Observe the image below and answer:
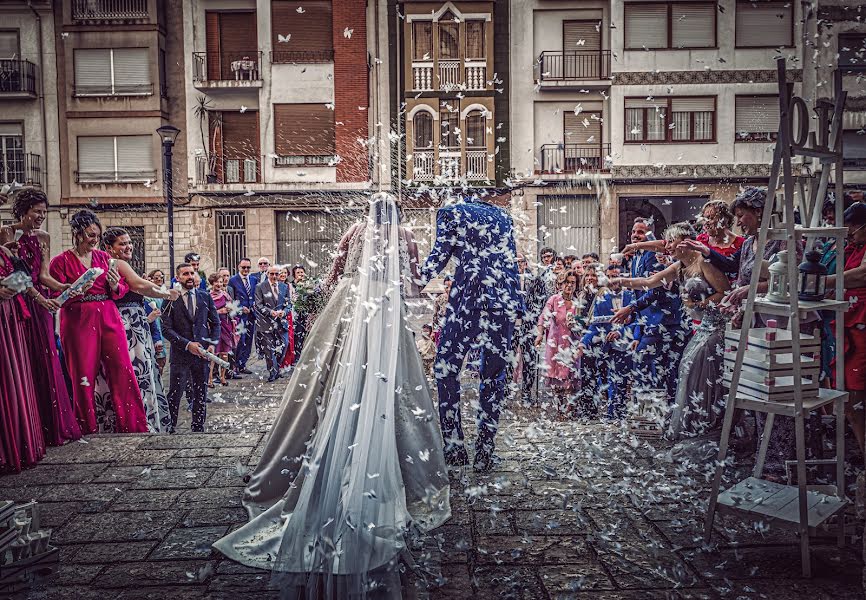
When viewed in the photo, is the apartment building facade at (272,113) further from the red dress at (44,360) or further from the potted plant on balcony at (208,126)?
the red dress at (44,360)

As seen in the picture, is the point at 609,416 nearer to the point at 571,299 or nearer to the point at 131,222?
the point at 571,299

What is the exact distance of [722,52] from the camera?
56.6 feet

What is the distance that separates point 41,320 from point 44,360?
285 millimetres

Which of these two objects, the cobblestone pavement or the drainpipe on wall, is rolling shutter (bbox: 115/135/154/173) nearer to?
the drainpipe on wall

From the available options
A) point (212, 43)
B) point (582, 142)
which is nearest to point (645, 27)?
point (582, 142)

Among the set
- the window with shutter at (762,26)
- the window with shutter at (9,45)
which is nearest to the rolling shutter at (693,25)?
the window with shutter at (762,26)

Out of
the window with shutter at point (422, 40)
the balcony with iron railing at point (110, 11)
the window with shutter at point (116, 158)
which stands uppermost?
the balcony with iron railing at point (110, 11)

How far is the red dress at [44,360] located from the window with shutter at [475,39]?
15.0m

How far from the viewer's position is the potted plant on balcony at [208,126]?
18.0 metres

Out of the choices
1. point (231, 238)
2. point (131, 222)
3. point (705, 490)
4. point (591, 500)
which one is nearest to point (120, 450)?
point (591, 500)

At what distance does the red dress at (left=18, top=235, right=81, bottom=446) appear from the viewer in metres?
4.75

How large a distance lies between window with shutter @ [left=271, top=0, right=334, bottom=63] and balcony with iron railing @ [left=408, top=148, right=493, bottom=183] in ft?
11.7

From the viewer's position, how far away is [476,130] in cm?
1822

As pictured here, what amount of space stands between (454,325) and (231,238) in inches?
582
